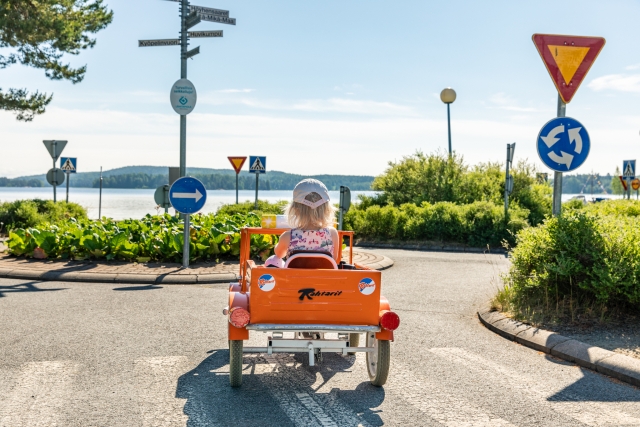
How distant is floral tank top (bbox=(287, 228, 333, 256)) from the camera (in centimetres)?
538

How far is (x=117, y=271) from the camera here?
445 inches

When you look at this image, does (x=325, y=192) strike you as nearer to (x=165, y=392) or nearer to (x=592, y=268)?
(x=165, y=392)

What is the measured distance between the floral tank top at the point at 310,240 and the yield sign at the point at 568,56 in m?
3.85

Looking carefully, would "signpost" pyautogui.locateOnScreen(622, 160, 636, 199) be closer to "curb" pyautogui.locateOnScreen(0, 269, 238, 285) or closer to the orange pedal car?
"curb" pyautogui.locateOnScreen(0, 269, 238, 285)

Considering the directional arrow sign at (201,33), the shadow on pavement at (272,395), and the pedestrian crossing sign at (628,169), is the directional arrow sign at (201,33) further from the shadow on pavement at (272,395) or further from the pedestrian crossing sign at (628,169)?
the pedestrian crossing sign at (628,169)

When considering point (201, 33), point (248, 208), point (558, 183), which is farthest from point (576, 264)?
point (248, 208)

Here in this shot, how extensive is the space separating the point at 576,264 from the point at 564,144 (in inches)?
54.6

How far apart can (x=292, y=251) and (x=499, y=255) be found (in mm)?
13482

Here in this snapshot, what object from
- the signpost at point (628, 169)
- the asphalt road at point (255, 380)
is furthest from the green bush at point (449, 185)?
the asphalt road at point (255, 380)

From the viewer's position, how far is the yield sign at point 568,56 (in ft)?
25.2

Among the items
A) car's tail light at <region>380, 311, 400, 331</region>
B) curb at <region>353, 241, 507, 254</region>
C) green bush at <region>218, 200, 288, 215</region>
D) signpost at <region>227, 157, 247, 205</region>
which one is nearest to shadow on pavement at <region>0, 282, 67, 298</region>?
car's tail light at <region>380, 311, 400, 331</region>

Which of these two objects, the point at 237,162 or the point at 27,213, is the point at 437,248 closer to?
the point at 237,162

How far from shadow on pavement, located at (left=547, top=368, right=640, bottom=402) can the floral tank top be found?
6.53 feet

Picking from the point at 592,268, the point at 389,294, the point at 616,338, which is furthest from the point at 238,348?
the point at 389,294
